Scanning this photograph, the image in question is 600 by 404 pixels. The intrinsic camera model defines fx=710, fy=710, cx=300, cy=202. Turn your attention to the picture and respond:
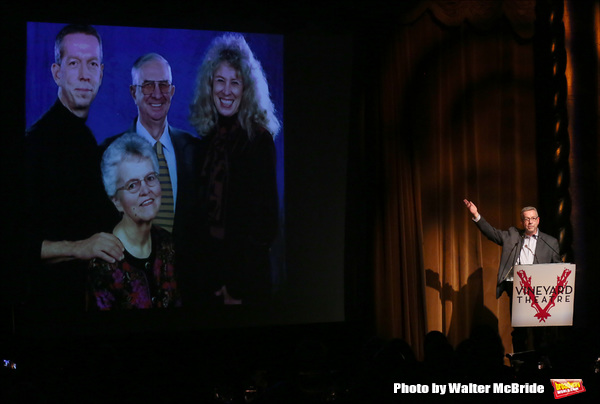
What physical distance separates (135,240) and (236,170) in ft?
3.58

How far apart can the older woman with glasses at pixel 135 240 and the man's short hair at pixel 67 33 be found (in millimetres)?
848

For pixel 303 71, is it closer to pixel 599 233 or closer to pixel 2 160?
pixel 2 160

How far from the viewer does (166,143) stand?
20.4ft

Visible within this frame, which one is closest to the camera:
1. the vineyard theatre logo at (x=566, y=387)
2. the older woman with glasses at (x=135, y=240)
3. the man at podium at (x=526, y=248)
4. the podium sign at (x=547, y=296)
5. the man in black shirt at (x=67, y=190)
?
the vineyard theatre logo at (x=566, y=387)

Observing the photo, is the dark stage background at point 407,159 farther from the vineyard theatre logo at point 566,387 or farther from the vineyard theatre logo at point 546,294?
the vineyard theatre logo at point 566,387

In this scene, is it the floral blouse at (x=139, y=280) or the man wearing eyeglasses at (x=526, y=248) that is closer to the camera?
the man wearing eyeglasses at (x=526, y=248)

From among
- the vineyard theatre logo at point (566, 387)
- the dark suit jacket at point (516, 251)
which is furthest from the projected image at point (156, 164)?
the vineyard theatre logo at point (566, 387)

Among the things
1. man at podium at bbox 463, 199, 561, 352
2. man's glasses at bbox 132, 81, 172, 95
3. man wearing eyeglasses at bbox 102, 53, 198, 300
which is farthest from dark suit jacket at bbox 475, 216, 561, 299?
man's glasses at bbox 132, 81, 172, 95

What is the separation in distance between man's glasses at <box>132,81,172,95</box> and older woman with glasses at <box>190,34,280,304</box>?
0.84 ft

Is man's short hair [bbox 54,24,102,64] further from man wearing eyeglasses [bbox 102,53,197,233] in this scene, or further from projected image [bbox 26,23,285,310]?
man wearing eyeglasses [bbox 102,53,197,233]

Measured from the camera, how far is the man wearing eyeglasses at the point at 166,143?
20.1 feet

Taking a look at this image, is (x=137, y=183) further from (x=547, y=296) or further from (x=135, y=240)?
(x=547, y=296)

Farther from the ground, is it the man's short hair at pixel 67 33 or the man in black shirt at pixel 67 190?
the man's short hair at pixel 67 33

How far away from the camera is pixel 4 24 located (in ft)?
19.4
